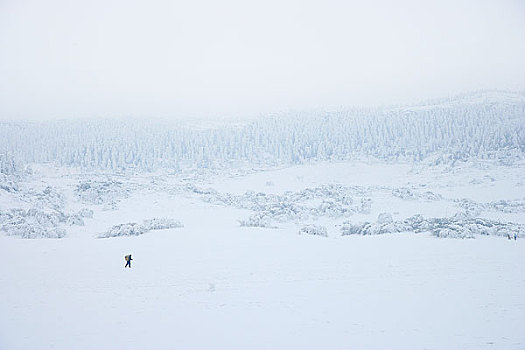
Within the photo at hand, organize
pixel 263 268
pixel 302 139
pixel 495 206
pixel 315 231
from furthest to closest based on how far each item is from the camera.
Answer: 1. pixel 302 139
2. pixel 495 206
3. pixel 315 231
4. pixel 263 268

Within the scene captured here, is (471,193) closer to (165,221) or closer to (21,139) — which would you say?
(165,221)

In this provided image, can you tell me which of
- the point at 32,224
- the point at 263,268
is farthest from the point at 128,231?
the point at 263,268

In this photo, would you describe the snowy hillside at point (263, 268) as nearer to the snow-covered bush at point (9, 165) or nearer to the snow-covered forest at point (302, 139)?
the snow-covered bush at point (9, 165)

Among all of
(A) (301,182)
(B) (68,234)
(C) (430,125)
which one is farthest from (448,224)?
(C) (430,125)

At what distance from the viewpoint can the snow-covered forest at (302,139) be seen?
61844 mm

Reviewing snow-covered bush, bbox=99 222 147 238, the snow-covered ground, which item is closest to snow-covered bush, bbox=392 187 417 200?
the snow-covered ground

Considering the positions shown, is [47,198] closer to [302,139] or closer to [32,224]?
[32,224]

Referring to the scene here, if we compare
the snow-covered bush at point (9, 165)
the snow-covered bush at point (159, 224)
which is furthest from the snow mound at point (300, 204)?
the snow-covered bush at point (9, 165)

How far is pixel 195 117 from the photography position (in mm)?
115062

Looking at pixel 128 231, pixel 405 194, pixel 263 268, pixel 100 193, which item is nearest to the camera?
pixel 263 268

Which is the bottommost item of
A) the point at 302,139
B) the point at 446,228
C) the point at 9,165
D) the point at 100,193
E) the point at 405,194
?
the point at 405,194

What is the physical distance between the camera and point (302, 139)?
75.8 m

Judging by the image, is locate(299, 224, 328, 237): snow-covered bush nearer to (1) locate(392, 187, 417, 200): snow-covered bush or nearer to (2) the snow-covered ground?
(2) the snow-covered ground

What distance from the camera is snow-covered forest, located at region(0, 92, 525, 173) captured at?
203 feet
